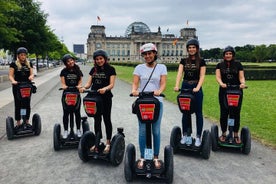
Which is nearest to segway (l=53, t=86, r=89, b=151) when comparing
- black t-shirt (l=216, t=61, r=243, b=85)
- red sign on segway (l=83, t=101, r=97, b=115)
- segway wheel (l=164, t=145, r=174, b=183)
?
red sign on segway (l=83, t=101, r=97, b=115)

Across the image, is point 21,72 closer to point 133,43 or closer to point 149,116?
point 149,116

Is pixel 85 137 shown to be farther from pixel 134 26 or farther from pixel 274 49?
pixel 134 26

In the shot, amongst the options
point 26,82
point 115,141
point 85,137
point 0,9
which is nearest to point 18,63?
point 26,82

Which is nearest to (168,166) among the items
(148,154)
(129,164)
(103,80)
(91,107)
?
(148,154)

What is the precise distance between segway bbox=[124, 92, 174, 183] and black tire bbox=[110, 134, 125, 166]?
673 millimetres

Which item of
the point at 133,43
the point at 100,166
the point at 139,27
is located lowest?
the point at 100,166

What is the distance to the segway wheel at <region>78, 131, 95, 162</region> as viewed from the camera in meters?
5.66

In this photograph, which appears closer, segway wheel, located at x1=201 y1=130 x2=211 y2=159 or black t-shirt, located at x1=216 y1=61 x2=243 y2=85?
segway wheel, located at x1=201 y1=130 x2=211 y2=159

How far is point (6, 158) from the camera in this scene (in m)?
6.11

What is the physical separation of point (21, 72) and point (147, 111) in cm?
444

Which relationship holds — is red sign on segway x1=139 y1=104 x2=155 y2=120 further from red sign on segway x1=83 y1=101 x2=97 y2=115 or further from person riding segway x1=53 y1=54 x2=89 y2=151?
person riding segway x1=53 y1=54 x2=89 y2=151

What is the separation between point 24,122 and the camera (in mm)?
7977

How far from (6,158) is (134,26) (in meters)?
172

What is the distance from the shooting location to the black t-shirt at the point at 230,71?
21.2ft
